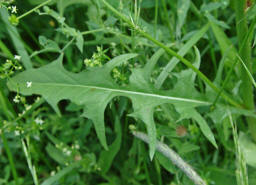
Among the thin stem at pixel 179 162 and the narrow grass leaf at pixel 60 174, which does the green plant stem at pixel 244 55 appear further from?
the narrow grass leaf at pixel 60 174

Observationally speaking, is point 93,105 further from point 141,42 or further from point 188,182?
point 188,182

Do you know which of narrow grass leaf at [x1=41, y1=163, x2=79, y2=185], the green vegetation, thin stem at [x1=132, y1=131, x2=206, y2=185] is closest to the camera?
thin stem at [x1=132, y1=131, x2=206, y2=185]

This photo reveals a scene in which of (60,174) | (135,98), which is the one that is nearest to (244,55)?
(135,98)

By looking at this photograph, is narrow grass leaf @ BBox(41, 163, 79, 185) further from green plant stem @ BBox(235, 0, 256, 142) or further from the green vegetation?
green plant stem @ BBox(235, 0, 256, 142)

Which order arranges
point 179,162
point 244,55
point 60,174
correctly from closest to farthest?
point 179,162, point 244,55, point 60,174

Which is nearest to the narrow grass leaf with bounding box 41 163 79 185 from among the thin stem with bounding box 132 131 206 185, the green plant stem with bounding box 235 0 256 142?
the thin stem with bounding box 132 131 206 185

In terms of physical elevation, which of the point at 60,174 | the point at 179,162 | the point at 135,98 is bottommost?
the point at 60,174

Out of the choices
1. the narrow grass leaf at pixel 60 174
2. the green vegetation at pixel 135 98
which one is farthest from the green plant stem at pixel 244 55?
the narrow grass leaf at pixel 60 174

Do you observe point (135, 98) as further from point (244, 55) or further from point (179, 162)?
point (244, 55)
